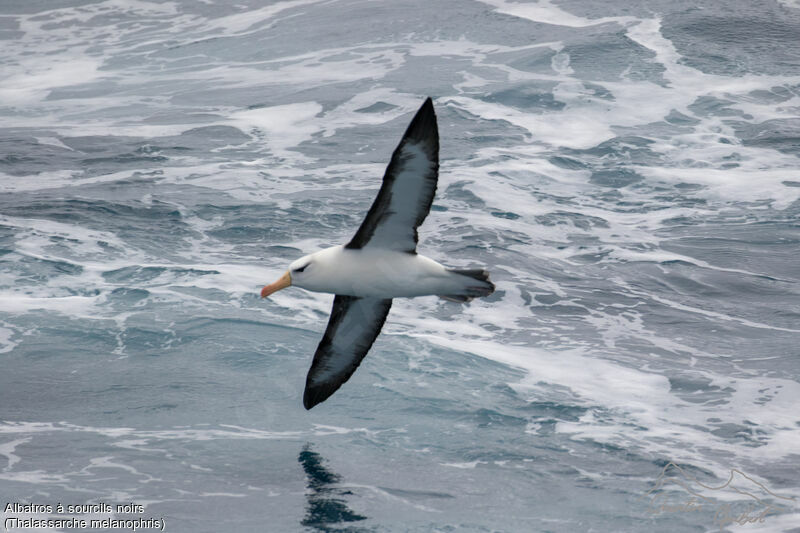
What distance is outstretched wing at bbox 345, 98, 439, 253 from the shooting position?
30.4 feet

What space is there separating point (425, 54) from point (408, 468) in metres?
27.0

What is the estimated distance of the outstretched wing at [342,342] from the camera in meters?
11.9

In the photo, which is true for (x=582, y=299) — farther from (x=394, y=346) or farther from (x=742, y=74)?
(x=742, y=74)

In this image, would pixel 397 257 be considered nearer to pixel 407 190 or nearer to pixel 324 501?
pixel 407 190

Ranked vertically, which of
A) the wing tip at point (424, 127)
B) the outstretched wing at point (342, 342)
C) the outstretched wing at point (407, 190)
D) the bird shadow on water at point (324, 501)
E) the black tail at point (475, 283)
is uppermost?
the wing tip at point (424, 127)

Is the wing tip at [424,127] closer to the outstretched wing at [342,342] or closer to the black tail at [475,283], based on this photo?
the black tail at [475,283]

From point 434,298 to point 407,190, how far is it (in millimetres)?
10097

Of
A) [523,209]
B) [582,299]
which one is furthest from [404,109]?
[582,299]

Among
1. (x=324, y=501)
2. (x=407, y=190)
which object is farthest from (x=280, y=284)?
(x=324, y=501)

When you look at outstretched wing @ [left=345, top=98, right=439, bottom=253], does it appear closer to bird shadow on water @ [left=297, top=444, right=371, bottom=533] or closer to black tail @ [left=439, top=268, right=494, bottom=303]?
black tail @ [left=439, top=268, right=494, bottom=303]

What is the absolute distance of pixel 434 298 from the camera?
1981 cm

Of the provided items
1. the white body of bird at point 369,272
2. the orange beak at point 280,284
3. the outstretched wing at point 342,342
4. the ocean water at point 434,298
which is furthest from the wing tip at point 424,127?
the ocean water at point 434,298

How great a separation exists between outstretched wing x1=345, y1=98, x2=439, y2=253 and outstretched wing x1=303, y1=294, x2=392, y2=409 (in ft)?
4.71

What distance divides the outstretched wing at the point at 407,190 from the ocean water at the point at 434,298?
367cm
